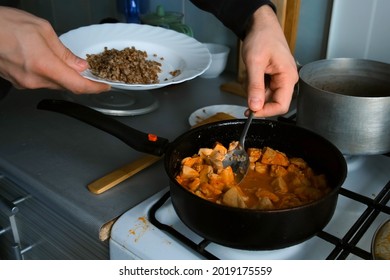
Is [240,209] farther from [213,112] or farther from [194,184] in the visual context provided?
[213,112]

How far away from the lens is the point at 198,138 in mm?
683

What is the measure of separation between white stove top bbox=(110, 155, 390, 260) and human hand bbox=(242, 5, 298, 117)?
0.17 metres

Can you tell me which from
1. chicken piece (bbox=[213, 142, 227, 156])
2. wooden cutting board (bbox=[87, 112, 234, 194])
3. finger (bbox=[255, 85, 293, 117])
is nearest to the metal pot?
finger (bbox=[255, 85, 293, 117])

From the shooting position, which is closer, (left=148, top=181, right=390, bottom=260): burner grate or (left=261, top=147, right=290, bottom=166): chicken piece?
(left=148, top=181, right=390, bottom=260): burner grate

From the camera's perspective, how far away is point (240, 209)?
49cm

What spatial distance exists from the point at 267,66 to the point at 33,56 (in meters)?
0.35

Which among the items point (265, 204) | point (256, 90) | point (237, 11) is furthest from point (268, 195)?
point (237, 11)

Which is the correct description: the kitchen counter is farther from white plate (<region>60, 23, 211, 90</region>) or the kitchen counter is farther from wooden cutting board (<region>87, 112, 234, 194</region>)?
white plate (<region>60, 23, 211, 90</region>)

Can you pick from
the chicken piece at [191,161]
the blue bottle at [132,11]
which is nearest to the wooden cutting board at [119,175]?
the chicken piece at [191,161]

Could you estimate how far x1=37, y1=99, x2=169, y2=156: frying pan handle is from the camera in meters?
0.67

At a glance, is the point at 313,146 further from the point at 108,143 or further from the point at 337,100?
the point at 108,143

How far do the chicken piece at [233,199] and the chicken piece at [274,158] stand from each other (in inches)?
4.4
